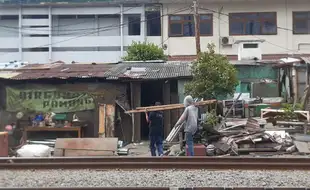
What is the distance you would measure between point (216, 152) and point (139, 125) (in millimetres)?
5530

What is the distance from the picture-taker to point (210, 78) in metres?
17.0

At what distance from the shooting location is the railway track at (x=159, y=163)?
9.86 metres

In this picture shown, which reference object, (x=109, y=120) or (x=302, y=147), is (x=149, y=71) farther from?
(x=302, y=147)

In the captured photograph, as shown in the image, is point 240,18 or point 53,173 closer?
point 53,173

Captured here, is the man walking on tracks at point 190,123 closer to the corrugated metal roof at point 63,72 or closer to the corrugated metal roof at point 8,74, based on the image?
the corrugated metal roof at point 63,72

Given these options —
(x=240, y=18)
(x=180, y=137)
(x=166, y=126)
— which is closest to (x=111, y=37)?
(x=240, y=18)

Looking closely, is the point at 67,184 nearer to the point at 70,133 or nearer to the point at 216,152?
the point at 216,152

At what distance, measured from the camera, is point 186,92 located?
17.5 meters

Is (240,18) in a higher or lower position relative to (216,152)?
higher

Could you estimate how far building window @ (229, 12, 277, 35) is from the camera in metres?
36.2

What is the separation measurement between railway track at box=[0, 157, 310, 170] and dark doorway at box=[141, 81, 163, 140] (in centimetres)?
880

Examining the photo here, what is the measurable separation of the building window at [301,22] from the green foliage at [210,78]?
2144 centimetres

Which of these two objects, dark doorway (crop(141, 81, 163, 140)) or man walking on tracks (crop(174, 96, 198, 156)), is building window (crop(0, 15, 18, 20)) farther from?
man walking on tracks (crop(174, 96, 198, 156))

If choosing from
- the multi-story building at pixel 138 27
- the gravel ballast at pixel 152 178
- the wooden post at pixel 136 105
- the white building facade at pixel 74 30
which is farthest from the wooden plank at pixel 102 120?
the white building facade at pixel 74 30
